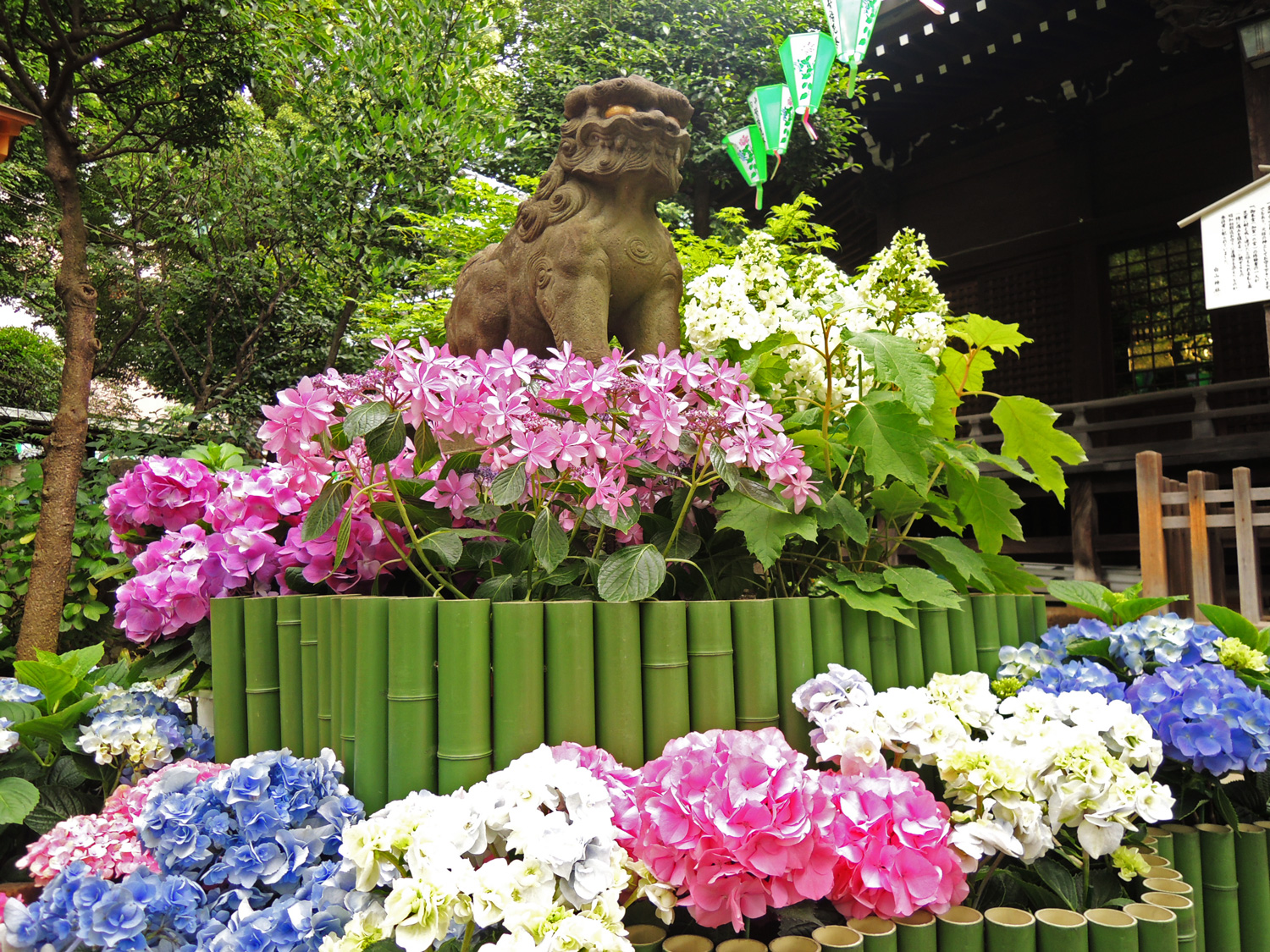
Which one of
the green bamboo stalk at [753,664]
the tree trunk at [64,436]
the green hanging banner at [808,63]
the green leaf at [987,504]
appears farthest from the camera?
the green hanging banner at [808,63]

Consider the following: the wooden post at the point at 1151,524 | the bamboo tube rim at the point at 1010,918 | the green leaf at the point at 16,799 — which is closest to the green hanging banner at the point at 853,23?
the wooden post at the point at 1151,524

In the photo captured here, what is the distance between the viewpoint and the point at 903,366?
5.26 feet

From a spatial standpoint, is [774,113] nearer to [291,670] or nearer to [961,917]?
[291,670]

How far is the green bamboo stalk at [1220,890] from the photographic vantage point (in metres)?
1.48

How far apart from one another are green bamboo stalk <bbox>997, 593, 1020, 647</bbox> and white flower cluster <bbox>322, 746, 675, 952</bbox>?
1.10m

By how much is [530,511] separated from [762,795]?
70 centimetres

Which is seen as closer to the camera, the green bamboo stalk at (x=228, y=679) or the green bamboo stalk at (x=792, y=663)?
the green bamboo stalk at (x=792, y=663)

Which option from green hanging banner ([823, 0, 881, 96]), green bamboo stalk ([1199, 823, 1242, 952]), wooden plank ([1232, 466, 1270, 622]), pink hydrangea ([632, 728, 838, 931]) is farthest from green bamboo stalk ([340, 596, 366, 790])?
green hanging banner ([823, 0, 881, 96])

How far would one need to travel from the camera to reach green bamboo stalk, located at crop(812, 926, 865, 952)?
1040 millimetres

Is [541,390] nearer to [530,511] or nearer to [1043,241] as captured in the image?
[530,511]

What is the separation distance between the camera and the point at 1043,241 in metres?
8.38

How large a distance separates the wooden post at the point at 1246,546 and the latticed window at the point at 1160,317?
→ 3737mm

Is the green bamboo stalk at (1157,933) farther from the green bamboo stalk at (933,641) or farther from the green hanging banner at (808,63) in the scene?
the green hanging banner at (808,63)

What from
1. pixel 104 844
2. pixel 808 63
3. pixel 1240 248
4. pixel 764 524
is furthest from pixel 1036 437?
pixel 808 63
